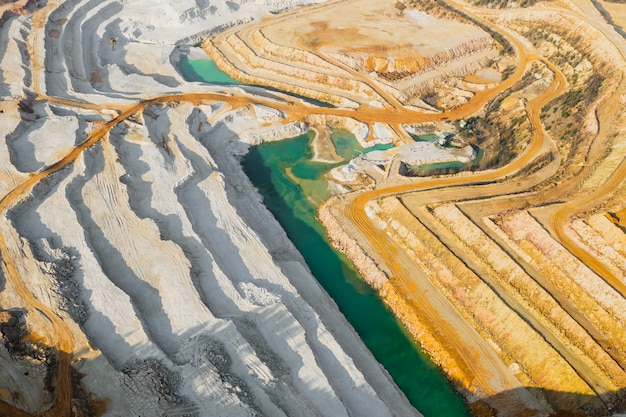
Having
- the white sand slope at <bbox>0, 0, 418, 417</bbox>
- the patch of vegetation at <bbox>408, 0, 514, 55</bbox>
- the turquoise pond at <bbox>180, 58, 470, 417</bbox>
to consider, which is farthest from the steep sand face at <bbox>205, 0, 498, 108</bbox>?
the white sand slope at <bbox>0, 0, 418, 417</bbox>

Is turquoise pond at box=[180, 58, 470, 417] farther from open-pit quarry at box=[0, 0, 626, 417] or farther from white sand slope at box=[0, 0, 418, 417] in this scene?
white sand slope at box=[0, 0, 418, 417]

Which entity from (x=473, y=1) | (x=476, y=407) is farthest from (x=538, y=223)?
(x=473, y=1)

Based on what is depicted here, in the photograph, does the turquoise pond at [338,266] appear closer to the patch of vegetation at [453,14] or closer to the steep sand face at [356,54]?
the steep sand face at [356,54]

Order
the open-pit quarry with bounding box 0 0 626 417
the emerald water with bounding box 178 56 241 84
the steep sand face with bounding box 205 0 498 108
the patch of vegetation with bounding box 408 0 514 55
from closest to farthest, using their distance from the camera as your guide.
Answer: the open-pit quarry with bounding box 0 0 626 417 < the steep sand face with bounding box 205 0 498 108 < the emerald water with bounding box 178 56 241 84 < the patch of vegetation with bounding box 408 0 514 55

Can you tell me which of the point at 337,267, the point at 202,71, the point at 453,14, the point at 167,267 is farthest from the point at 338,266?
the point at 453,14

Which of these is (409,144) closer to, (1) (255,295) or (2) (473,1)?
(1) (255,295)
